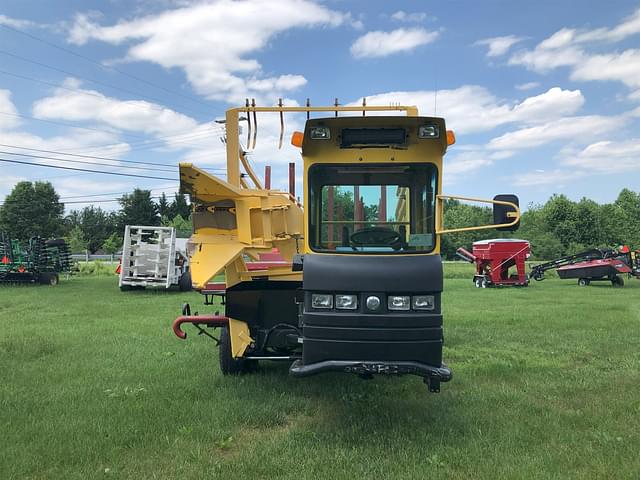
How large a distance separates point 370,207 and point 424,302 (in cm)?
113

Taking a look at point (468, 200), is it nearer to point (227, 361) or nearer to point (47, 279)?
point (227, 361)

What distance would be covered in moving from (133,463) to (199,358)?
374 cm

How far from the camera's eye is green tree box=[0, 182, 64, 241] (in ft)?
193

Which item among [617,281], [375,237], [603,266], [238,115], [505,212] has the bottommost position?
[617,281]

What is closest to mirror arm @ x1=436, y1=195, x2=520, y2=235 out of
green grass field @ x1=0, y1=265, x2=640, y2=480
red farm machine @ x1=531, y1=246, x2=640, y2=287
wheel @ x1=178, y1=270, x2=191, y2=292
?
green grass field @ x1=0, y1=265, x2=640, y2=480

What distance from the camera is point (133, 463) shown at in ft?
14.2

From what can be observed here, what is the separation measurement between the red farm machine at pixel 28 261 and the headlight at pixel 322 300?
2279cm

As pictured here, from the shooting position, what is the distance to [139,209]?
7906 cm

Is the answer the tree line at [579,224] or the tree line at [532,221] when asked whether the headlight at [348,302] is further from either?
the tree line at [579,224]

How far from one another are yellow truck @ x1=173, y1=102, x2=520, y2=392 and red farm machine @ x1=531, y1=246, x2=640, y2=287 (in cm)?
2128

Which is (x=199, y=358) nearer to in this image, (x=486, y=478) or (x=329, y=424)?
(x=329, y=424)

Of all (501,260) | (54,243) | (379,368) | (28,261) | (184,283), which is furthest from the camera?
(54,243)

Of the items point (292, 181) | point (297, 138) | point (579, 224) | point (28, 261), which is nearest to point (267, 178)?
point (292, 181)

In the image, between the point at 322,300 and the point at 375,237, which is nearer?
the point at 322,300
